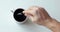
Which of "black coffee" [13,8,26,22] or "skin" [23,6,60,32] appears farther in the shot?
"black coffee" [13,8,26,22]

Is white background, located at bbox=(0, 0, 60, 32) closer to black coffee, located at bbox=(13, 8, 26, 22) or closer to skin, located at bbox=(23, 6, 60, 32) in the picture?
black coffee, located at bbox=(13, 8, 26, 22)

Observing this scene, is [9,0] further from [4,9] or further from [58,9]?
[58,9]

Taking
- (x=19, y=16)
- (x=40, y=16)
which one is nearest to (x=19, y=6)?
(x=19, y=16)

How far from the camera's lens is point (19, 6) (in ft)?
3.47

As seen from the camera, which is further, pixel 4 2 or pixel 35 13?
pixel 4 2

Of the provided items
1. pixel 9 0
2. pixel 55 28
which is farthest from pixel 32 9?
pixel 9 0

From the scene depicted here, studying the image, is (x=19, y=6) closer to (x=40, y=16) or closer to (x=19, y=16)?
(x=19, y=16)

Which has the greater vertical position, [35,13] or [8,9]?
[8,9]

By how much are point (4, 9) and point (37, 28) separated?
26 cm

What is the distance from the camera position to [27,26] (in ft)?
3.41

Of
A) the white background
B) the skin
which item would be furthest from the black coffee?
the skin

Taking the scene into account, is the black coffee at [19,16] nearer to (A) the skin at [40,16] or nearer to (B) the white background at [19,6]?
(B) the white background at [19,6]

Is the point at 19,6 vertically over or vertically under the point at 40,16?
over

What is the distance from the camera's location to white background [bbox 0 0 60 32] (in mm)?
1028
